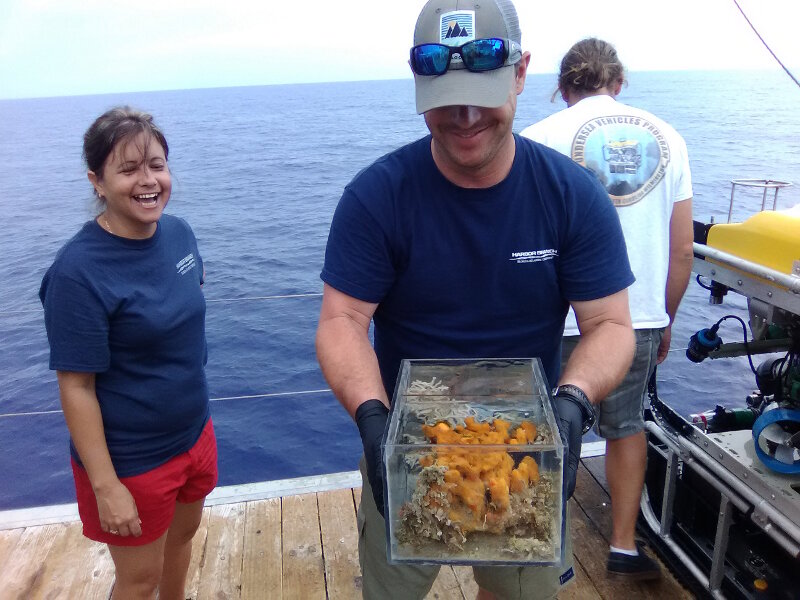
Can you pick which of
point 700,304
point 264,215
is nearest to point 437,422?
point 700,304

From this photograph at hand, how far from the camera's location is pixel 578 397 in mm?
1353

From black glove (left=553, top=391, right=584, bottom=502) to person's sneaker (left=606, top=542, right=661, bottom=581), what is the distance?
1.24m

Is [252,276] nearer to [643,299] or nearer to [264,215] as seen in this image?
[264,215]

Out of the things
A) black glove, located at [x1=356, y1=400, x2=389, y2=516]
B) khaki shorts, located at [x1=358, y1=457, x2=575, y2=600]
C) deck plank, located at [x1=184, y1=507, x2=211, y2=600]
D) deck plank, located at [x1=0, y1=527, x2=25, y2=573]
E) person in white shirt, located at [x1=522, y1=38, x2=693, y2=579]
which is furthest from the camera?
deck plank, located at [x1=0, y1=527, x2=25, y2=573]

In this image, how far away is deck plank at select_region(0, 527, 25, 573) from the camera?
2.50m

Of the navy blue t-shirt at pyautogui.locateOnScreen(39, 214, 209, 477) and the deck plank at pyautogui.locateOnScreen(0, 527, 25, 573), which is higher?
the navy blue t-shirt at pyautogui.locateOnScreen(39, 214, 209, 477)

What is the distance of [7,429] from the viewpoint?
6.23 m

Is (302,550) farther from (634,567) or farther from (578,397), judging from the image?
(578,397)

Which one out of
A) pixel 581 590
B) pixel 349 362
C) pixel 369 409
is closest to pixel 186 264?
pixel 349 362

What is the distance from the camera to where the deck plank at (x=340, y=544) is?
2.35 m

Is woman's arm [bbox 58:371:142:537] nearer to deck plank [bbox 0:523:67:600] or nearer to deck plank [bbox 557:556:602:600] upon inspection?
deck plank [bbox 0:523:67:600]

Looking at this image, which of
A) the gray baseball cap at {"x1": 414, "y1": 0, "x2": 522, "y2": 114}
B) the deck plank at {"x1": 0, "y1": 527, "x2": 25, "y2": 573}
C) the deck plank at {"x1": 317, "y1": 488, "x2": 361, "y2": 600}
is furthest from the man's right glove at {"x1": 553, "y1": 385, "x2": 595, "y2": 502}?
the deck plank at {"x1": 0, "y1": 527, "x2": 25, "y2": 573}

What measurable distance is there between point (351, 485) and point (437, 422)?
1.81m

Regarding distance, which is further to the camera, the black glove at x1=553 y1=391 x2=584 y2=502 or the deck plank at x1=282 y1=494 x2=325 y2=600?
the deck plank at x1=282 y1=494 x2=325 y2=600
